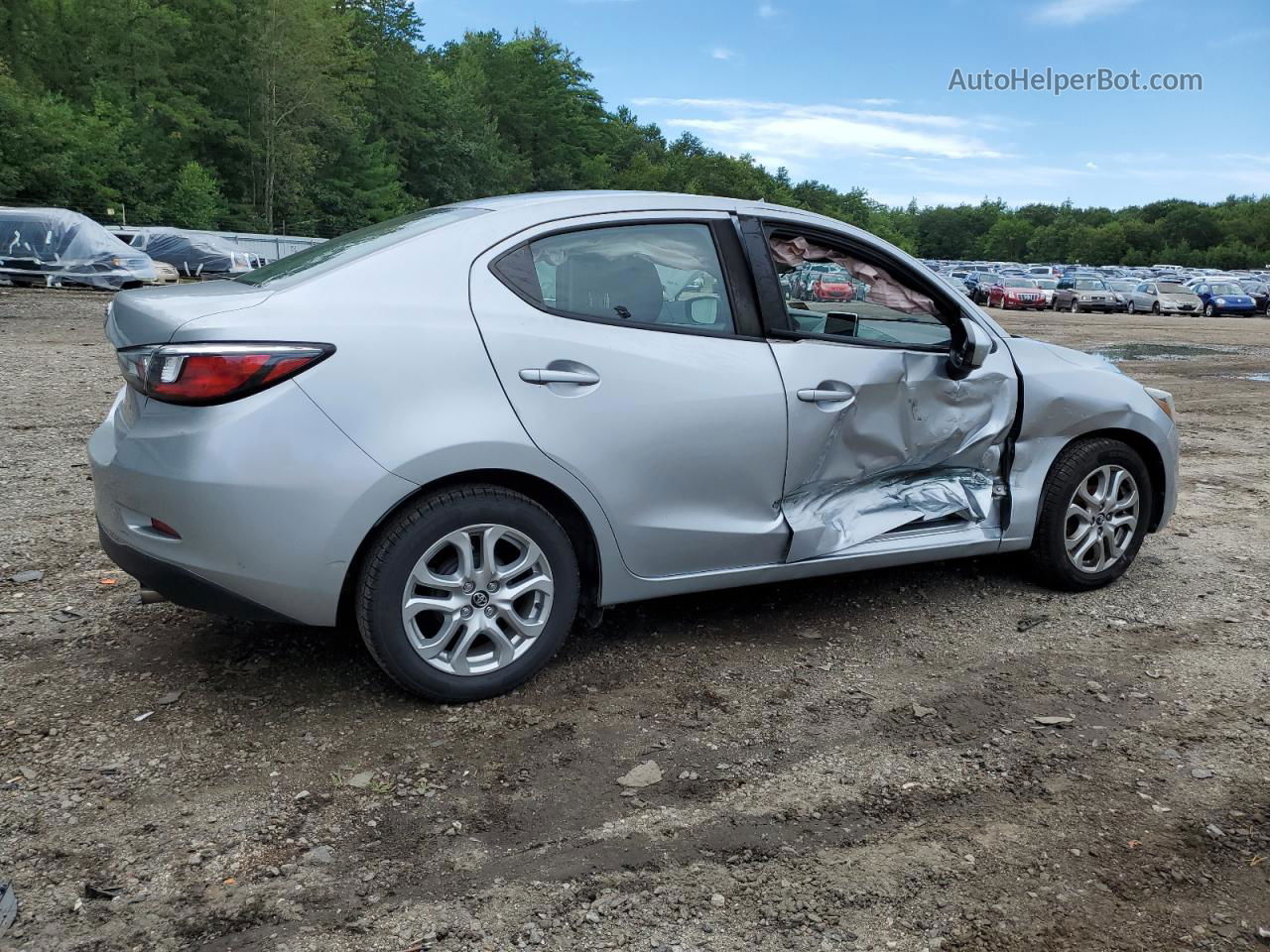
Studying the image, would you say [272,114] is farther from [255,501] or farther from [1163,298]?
[255,501]

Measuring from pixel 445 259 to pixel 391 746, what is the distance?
158 cm

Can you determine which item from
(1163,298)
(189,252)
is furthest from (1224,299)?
(189,252)

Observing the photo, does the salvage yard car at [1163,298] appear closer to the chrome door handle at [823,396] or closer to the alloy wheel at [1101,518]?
the alloy wheel at [1101,518]

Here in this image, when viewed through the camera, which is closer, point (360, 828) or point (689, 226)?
point (360, 828)

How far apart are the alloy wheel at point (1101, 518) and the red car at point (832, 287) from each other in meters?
1.38

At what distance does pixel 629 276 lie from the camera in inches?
158

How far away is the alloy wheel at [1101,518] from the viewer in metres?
5.01

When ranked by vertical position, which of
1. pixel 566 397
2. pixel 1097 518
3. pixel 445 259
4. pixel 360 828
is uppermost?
pixel 445 259

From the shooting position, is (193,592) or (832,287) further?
(832,287)

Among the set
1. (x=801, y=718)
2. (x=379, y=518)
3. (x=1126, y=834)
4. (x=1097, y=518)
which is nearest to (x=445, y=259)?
(x=379, y=518)

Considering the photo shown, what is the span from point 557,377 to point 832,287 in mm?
1391

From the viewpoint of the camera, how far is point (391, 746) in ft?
11.5

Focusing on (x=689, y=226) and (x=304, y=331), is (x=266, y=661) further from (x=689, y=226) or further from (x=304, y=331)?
(x=689, y=226)

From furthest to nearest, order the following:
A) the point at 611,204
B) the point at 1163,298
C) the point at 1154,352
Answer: the point at 1163,298 < the point at 1154,352 < the point at 611,204
